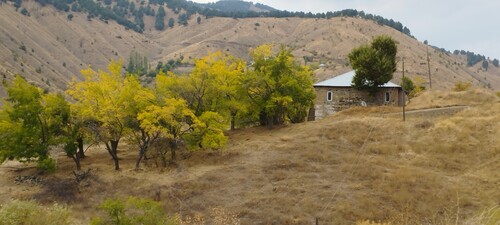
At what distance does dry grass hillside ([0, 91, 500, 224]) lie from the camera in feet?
90.3

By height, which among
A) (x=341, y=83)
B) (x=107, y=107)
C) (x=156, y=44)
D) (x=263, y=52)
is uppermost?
(x=156, y=44)

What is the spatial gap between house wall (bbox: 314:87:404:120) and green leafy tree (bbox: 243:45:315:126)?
5253mm

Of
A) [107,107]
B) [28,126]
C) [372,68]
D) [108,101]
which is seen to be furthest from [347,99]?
[28,126]

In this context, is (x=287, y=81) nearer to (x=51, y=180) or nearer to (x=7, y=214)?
(x=51, y=180)

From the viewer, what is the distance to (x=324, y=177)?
1264 inches

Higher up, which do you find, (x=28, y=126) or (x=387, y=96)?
(x=387, y=96)

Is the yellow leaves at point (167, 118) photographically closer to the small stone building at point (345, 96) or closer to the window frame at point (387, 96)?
the small stone building at point (345, 96)

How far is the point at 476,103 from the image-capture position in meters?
45.7

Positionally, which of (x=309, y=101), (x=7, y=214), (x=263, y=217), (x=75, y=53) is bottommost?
(x=263, y=217)

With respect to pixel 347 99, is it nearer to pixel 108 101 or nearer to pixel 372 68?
pixel 372 68

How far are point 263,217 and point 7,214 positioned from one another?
13449mm

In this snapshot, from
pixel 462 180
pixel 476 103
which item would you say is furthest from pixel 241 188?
pixel 476 103

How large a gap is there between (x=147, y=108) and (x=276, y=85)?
13.4m

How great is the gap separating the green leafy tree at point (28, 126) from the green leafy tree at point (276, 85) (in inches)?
689
